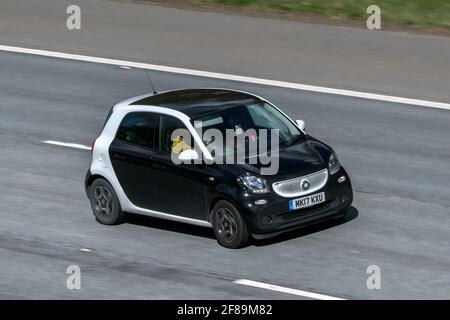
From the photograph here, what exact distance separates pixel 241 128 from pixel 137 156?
134cm

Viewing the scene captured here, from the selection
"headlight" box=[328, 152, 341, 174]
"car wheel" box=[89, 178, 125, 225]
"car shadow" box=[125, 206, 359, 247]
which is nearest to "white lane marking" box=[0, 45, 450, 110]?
"car shadow" box=[125, 206, 359, 247]

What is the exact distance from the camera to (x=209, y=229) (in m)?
15.5

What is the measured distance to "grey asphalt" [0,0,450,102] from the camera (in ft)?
72.2

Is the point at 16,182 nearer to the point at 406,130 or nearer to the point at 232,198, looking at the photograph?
the point at 232,198

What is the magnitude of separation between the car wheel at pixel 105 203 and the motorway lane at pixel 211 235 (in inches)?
4.9

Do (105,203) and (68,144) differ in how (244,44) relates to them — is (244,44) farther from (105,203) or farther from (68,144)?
(105,203)

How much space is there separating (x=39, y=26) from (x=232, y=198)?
11845 mm

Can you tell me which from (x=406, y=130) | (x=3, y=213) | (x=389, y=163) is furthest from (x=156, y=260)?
(x=406, y=130)

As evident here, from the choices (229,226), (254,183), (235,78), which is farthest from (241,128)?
(235,78)

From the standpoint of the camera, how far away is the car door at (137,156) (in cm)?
1527

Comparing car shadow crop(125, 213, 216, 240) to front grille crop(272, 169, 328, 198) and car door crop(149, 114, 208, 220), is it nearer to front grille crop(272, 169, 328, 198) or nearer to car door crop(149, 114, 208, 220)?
car door crop(149, 114, 208, 220)

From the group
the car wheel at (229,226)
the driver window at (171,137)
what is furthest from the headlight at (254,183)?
the driver window at (171,137)
